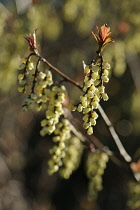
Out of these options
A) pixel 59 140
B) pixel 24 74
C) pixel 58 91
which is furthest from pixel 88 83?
pixel 59 140

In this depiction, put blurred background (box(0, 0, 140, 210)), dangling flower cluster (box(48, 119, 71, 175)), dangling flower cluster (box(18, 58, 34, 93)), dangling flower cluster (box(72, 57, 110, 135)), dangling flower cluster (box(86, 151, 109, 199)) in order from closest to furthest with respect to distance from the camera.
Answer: dangling flower cluster (box(72, 57, 110, 135)) < dangling flower cluster (box(18, 58, 34, 93)) < dangling flower cluster (box(48, 119, 71, 175)) < dangling flower cluster (box(86, 151, 109, 199)) < blurred background (box(0, 0, 140, 210))

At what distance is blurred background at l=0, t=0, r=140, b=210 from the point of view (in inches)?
136

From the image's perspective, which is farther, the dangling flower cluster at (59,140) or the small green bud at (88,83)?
the dangling flower cluster at (59,140)

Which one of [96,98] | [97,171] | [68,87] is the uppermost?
[68,87]

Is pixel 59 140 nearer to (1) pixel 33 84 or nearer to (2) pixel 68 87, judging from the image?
(1) pixel 33 84

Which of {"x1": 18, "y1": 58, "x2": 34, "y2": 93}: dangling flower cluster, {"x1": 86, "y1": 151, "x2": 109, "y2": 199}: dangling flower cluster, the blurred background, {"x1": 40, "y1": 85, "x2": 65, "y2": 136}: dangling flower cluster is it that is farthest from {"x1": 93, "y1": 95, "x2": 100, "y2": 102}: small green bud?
the blurred background

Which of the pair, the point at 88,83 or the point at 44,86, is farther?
the point at 44,86

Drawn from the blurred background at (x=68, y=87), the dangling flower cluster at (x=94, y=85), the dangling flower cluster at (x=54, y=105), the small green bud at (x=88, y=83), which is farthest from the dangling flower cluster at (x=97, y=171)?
the small green bud at (x=88, y=83)

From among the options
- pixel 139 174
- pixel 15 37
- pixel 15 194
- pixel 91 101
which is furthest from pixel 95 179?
pixel 15 194

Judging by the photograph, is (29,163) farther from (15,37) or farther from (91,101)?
(91,101)

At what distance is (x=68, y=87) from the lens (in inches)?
213

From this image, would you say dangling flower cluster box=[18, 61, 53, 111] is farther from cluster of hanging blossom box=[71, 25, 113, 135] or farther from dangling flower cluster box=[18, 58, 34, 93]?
cluster of hanging blossom box=[71, 25, 113, 135]

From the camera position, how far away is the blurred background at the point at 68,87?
3.44m

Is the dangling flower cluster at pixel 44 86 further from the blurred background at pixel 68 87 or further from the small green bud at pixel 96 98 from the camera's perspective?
the blurred background at pixel 68 87
